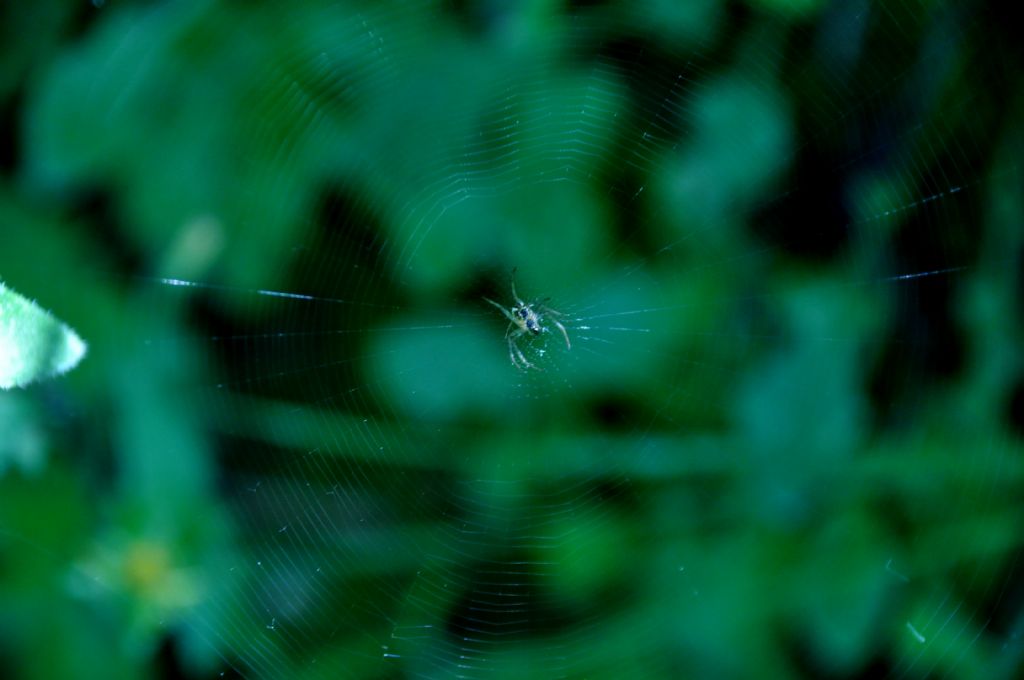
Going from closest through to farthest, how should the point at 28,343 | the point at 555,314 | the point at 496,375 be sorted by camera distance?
1. the point at 28,343
2. the point at 496,375
3. the point at 555,314

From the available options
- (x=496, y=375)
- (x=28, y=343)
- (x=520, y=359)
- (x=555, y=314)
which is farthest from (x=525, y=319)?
(x=28, y=343)

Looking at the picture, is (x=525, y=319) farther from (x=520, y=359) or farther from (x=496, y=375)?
(x=496, y=375)

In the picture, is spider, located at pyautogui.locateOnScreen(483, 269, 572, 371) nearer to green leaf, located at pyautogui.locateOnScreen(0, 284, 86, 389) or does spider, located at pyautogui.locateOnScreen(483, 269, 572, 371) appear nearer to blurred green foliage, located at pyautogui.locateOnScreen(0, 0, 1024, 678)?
blurred green foliage, located at pyautogui.locateOnScreen(0, 0, 1024, 678)

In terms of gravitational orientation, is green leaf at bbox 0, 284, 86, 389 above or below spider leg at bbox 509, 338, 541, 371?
above

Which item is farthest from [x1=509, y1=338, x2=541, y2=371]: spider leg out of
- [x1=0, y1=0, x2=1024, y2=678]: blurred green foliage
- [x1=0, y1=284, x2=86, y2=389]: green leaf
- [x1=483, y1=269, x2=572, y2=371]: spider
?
[x1=0, y1=284, x2=86, y2=389]: green leaf

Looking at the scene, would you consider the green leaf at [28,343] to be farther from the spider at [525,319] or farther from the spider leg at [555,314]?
the spider leg at [555,314]
